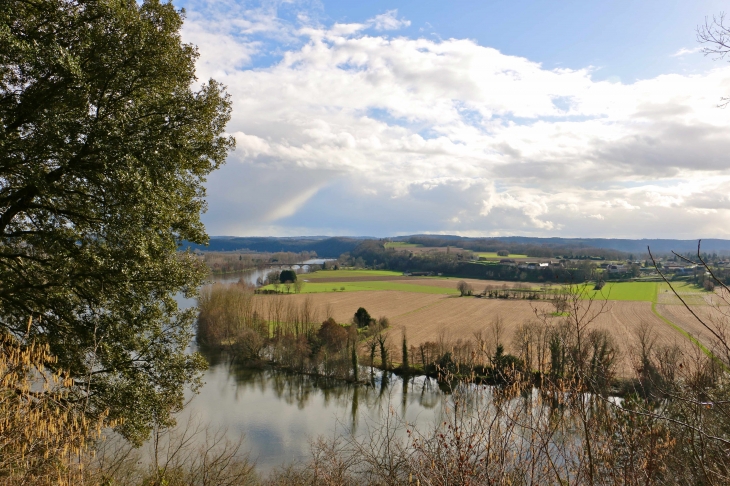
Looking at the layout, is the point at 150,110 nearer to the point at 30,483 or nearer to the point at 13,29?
the point at 13,29

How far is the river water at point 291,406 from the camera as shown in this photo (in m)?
15.0

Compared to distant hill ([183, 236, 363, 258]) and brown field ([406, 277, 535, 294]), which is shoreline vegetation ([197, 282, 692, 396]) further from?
distant hill ([183, 236, 363, 258])

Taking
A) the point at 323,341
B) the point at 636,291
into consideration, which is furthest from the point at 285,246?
the point at 636,291

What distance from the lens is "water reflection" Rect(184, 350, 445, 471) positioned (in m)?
15.2

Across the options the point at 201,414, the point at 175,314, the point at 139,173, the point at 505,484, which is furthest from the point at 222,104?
the point at 201,414

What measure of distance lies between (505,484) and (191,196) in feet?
17.9

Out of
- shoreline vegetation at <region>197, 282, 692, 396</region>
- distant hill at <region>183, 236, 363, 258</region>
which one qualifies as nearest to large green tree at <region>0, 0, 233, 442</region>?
shoreline vegetation at <region>197, 282, 692, 396</region>

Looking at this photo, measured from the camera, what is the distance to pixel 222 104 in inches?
256

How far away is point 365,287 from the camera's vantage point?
189 feet

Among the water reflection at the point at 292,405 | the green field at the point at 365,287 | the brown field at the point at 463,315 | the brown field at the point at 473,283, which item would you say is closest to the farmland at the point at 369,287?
the green field at the point at 365,287

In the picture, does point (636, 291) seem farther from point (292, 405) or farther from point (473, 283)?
point (473, 283)

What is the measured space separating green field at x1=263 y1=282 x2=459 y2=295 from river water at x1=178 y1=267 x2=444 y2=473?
27.9m

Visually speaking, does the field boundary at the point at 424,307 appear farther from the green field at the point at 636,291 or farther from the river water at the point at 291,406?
the green field at the point at 636,291

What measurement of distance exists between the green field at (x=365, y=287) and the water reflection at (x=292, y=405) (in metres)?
27.9
